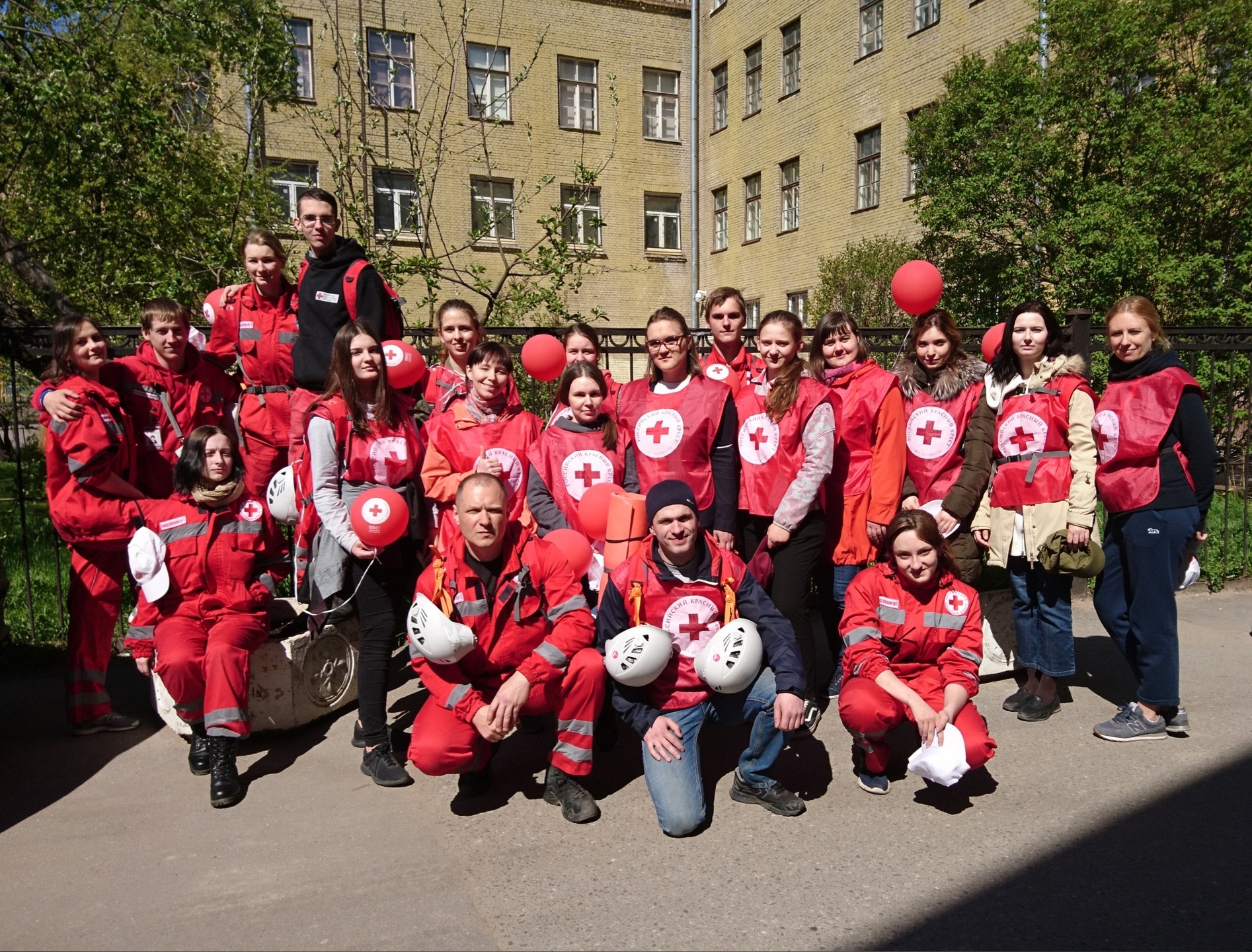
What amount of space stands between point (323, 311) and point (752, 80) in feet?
77.6

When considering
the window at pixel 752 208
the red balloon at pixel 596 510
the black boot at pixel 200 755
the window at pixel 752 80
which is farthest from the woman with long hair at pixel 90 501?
the window at pixel 752 80

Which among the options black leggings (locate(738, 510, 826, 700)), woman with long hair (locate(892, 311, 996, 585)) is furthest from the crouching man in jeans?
woman with long hair (locate(892, 311, 996, 585))

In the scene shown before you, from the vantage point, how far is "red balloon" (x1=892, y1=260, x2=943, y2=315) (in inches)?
207

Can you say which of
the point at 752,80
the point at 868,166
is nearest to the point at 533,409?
the point at 868,166

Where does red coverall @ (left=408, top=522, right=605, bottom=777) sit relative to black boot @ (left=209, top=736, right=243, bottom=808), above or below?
above

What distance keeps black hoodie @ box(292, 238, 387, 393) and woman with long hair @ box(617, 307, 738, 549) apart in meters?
1.47

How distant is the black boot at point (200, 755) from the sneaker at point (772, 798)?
2.31m

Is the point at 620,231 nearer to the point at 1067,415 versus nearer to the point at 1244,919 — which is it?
the point at 1067,415

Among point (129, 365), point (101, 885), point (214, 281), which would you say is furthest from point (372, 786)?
point (214, 281)

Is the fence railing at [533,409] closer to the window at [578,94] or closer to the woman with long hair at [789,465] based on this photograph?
the woman with long hair at [789,465]

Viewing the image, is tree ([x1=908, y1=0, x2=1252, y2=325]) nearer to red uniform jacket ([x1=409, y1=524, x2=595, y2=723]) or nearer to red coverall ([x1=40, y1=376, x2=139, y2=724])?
red uniform jacket ([x1=409, y1=524, x2=595, y2=723])

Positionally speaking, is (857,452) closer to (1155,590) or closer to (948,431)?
(948,431)

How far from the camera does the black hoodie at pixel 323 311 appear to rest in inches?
183

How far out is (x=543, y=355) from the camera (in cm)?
508
